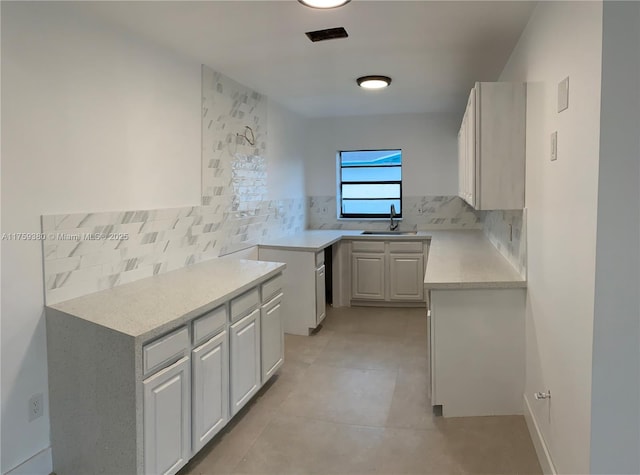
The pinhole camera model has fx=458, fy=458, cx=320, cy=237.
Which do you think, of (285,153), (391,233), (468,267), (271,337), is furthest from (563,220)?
(391,233)

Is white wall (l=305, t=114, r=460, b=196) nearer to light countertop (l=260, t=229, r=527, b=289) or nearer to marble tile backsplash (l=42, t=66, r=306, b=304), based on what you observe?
light countertop (l=260, t=229, r=527, b=289)

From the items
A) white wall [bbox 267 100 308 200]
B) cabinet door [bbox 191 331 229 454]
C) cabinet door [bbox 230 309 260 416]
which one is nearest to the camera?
cabinet door [bbox 191 331 229 454]

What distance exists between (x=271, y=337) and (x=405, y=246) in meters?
2.58

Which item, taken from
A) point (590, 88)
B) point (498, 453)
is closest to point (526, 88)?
point (590, 88)

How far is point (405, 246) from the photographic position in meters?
5.34

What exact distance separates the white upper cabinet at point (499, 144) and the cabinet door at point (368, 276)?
8.50ft

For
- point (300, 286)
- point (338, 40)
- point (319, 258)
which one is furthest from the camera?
point (319, 258)

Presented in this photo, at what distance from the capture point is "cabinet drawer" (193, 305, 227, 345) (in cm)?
230

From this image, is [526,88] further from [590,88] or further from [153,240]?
[153,240]

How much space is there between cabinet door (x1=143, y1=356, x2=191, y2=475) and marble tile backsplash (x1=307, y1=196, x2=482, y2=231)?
4126 mm

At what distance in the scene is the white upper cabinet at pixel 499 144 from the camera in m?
2.76

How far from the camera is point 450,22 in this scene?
2.64 m

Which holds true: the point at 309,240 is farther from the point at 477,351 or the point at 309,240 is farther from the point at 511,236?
the point at 477,351

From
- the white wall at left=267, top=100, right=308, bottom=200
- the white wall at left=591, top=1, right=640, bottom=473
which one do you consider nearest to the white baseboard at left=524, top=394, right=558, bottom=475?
the white wall at left=591, top=1, right=640, bottom=473
